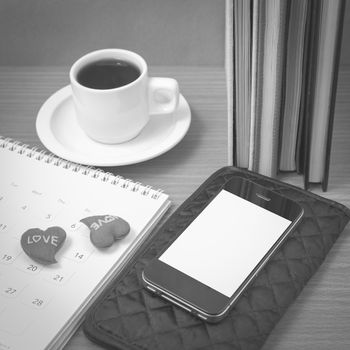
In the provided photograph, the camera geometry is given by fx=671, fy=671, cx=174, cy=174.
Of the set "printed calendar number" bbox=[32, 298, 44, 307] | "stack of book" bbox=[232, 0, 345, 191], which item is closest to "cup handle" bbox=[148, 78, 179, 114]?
"stack of book" bbox=[232, 0, 345, 191]

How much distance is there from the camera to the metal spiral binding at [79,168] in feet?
2.62

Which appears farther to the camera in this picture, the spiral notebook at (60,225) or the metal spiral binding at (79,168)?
the metal spiral binding at (79,168)

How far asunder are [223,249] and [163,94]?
27 centimetres

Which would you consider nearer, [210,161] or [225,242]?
[225,242]

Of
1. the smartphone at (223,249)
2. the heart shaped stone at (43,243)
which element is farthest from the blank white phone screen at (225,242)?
the heart shaped stone at (43,243)

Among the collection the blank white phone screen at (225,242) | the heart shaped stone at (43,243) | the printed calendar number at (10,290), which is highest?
the heart shaped stone at (43,243)

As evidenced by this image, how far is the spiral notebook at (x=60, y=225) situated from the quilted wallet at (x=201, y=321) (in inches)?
0.8

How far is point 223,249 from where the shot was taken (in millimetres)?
717

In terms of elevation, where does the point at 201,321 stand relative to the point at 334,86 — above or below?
below

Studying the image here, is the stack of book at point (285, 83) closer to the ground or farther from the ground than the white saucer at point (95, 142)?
farther from the ground

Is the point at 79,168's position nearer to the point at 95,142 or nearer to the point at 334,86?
the point at 95,142

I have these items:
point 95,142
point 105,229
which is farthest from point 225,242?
point 95,142

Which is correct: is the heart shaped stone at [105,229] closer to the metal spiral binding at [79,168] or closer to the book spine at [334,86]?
the metal spiral binding at [79,168]

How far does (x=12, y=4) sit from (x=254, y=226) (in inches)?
20.0
